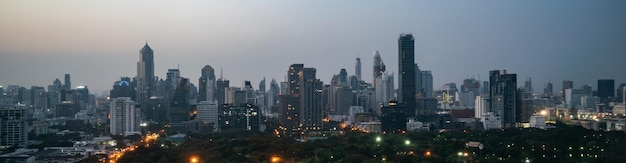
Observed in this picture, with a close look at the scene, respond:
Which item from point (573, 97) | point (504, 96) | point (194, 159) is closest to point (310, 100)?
point (504, 96)

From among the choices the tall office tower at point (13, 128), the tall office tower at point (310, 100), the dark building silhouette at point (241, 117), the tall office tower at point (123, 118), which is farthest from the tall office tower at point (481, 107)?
the tall office tower at point (13, 128)

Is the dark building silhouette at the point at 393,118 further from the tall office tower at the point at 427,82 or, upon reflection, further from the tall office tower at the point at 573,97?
the tall office tower at the point at 427,82

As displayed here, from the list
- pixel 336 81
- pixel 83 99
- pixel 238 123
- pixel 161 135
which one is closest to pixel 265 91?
pixel 336 81

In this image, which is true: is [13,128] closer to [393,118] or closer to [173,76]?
[393,118]

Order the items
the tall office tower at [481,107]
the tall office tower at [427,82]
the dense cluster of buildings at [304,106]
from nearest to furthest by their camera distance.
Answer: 1. the dense cluster of buildings at [304,106]
2. the tall office tower at [481,107]
3. the tall office tower at [427,82]

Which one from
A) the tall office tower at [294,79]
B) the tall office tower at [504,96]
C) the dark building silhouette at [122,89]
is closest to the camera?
the tall office tower at [504,96]

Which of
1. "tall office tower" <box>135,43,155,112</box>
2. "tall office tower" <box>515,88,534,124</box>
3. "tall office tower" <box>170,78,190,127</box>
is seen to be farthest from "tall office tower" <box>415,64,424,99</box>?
"tall office tower" <box>135,43,155,112</box>
